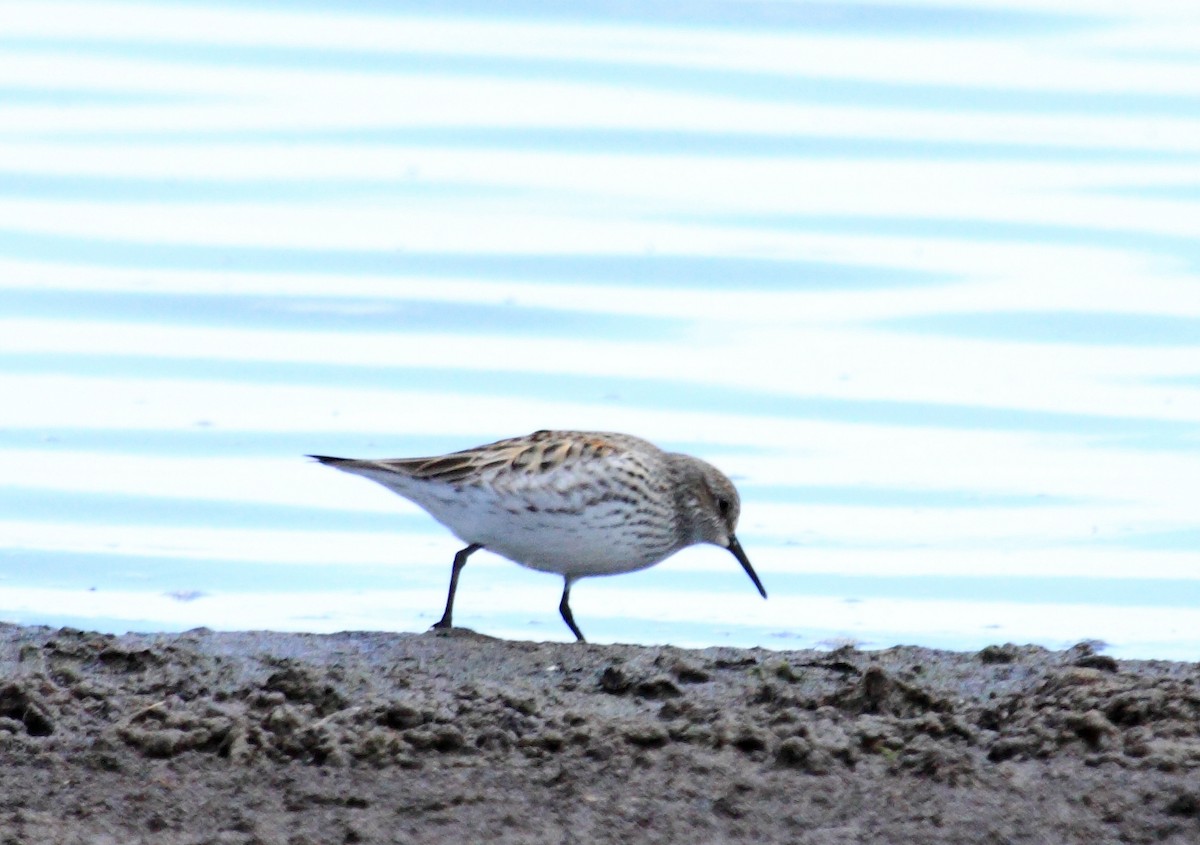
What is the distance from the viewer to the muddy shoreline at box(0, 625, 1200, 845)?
4.72 metres

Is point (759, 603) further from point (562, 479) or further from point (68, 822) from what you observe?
point (68, 822)

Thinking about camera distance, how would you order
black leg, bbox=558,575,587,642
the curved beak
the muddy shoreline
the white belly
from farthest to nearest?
1. the curved beak
2. black leg, bbox=558,575,587,642
3. the white belly
4. the muddy shoreline

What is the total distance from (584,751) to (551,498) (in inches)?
67.7

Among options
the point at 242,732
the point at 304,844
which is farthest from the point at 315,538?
the point at 304,844

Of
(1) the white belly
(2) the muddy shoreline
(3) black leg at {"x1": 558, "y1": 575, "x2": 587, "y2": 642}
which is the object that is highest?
(1) the white belly

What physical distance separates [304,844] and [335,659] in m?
1.72

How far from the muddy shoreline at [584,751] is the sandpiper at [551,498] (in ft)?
2.41

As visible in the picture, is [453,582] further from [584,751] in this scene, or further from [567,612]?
[584,751]

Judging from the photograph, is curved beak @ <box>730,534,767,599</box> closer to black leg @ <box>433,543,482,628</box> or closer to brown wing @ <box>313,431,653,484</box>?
brown wing @ <box>313,431,653,484</box>

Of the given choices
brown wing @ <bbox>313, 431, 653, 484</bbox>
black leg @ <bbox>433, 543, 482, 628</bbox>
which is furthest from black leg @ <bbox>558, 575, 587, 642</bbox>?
brown wing @ <bbox>313, 431, 653, 484</bbox>

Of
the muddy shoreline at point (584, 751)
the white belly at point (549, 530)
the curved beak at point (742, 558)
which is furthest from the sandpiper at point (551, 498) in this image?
the muddy shoreline at point (584, 751)

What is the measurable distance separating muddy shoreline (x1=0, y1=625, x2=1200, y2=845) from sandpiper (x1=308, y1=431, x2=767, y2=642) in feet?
2.41

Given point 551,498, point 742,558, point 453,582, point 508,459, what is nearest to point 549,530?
point 551,498

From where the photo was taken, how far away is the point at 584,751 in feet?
17.0
